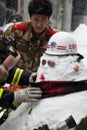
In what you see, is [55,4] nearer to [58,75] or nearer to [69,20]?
[69,20]

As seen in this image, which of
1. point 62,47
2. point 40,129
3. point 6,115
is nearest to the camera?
point 40,129

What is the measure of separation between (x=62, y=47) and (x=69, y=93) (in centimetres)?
24

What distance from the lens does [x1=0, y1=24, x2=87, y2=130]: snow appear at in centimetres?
283

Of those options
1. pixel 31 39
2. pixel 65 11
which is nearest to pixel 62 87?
pixel 31 39

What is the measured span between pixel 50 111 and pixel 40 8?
124cm

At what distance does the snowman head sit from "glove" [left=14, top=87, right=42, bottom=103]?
0.21 meters

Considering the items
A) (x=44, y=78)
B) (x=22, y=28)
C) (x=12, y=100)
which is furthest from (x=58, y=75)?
(x=22, y=28)

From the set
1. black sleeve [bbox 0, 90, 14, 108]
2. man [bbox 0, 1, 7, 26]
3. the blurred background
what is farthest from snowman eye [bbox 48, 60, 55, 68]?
the blurred background

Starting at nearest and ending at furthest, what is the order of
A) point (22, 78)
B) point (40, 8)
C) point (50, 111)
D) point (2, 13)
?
point (50, 111), point (22, 78), point (40, 8), point (2, 13)

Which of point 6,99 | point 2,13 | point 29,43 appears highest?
point 6,99

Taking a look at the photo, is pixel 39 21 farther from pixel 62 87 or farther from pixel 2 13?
pixel 2 13

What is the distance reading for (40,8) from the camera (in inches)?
156

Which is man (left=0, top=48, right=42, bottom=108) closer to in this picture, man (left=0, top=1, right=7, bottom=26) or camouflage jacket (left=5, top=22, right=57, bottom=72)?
camouflage jacket (left=5, top=22, right=57, bottom=72)

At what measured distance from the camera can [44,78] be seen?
300 centimetres
